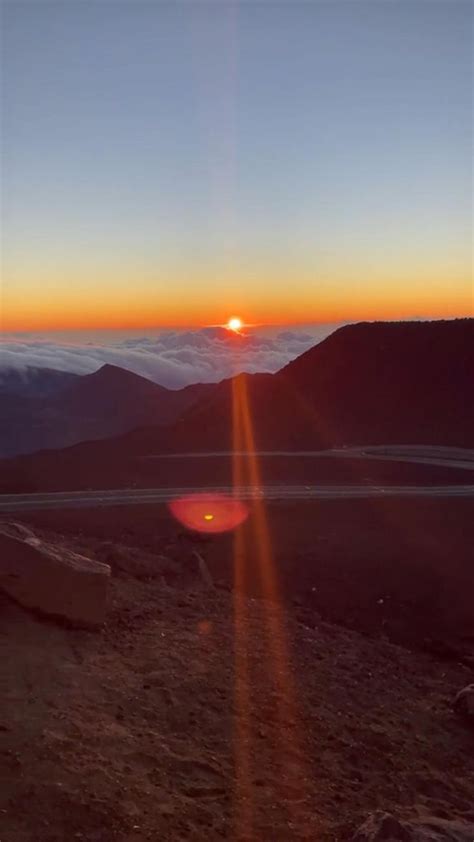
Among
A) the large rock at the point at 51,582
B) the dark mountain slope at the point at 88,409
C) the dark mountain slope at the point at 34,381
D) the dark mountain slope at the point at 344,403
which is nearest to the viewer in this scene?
the large rock at the point at 51,582

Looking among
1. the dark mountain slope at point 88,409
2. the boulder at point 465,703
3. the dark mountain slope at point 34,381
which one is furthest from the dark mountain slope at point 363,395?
the dark mountain slope at point 34,381

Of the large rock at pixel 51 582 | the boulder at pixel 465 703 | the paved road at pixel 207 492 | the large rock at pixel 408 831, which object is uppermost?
the large rock at pixel 51 582

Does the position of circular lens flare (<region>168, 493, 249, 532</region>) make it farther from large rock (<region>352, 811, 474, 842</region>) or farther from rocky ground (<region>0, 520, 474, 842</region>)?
large rock (<region>352, 811, 474, 842</region>)

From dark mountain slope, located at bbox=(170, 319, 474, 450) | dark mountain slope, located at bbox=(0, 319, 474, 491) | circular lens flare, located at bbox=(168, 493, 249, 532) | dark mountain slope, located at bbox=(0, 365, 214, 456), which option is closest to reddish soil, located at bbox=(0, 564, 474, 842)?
circular lens flare, located at bbox=(168, 493, 249, 532)

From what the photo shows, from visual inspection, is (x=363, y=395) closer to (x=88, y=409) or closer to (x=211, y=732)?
(x=211, y=732)

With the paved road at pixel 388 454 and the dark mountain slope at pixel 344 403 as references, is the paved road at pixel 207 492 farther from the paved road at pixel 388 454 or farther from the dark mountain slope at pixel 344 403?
the paved road at pixel 388 454

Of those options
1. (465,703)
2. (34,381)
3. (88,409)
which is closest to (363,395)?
(465,703)
